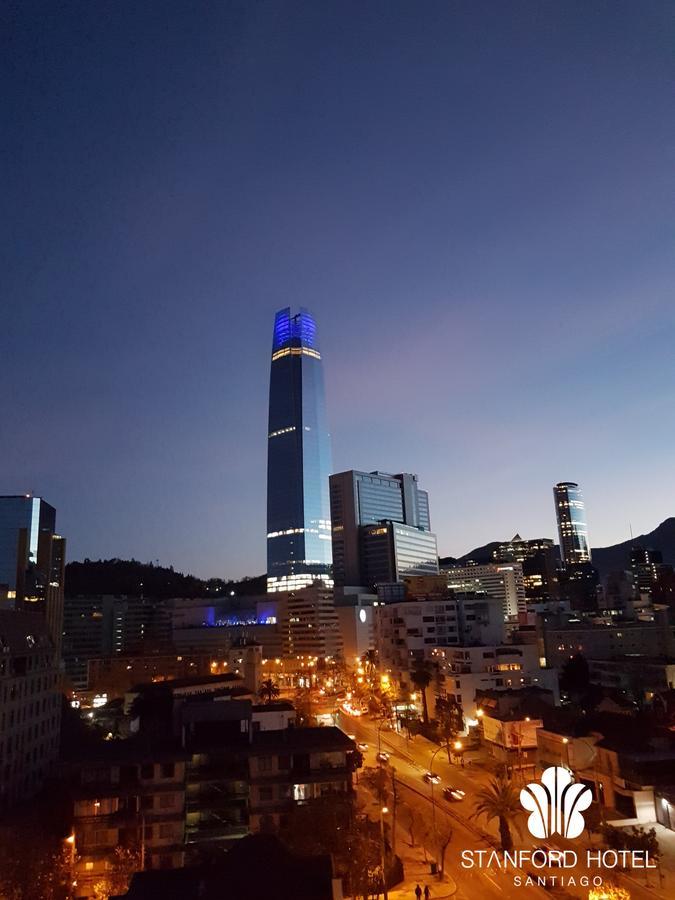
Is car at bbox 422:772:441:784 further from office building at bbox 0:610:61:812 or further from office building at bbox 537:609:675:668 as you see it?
office building at bbox 537:609:675:668

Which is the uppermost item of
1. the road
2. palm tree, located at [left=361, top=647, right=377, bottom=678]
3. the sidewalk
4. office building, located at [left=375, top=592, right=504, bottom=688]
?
office building, located at [left=375, top=592, right=504, bottom=688]

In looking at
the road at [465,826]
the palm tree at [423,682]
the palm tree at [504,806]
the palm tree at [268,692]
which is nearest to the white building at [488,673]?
the palm tree at [423,682]

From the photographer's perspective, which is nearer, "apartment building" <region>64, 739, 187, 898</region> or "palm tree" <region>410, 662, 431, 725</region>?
"apartment building" <region>64, 739, 187, 898</region>

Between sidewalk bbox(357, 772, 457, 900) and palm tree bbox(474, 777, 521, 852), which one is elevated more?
palm tree bbox(474, 777, 521, 852)

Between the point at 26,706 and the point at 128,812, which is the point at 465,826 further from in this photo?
the point at 26,706

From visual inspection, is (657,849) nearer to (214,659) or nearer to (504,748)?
(504,748)

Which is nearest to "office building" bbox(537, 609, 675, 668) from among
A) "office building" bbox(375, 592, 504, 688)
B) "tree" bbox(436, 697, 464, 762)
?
"office building" bbox(375, 592, 504, 688)

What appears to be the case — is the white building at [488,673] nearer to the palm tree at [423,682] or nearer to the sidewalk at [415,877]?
the palm tree at [423,682]

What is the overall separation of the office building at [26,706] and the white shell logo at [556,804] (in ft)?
165

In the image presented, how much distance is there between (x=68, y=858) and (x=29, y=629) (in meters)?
36.3

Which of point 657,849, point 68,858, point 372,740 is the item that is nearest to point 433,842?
point 657,849

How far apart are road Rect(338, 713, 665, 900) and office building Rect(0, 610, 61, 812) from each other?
34418 mm

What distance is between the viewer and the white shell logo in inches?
979

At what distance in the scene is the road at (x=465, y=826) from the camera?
38906 mm
